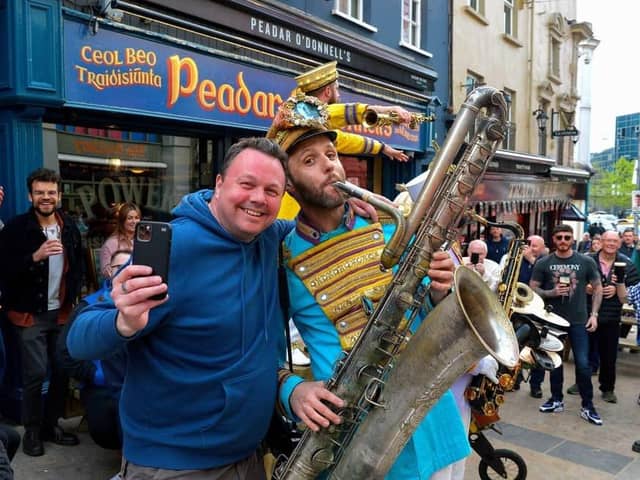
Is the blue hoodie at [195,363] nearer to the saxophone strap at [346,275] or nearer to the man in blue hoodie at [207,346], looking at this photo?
the man in blue hoodie at [207,346]

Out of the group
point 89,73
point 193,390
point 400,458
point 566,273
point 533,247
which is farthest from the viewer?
point 533,247

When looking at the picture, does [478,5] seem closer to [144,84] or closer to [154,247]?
[144,84]

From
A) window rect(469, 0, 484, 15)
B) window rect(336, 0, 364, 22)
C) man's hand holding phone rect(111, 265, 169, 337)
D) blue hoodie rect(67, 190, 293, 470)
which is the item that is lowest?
blue hoodie rect(67, 190, 293, 470)

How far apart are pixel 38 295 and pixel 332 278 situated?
341cm

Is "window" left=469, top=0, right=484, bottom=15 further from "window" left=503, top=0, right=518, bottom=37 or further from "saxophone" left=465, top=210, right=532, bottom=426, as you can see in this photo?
"saxophone" left=465, top=210, right=532, bottom=426

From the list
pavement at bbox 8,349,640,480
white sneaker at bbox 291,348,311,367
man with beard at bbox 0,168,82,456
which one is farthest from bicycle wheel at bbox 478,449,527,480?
man with beard at bbox 0,168,82,456

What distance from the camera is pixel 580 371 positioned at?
626cm

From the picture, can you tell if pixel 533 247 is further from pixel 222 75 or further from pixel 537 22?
pixel 537 22

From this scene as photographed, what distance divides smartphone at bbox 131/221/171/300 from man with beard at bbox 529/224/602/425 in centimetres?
584

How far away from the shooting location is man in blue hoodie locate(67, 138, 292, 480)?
1.74 metres

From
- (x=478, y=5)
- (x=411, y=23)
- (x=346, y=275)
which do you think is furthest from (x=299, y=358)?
(x=478, y=5)

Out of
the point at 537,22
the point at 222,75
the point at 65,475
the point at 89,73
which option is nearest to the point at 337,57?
the point at 222,75

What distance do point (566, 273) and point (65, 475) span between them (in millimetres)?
5472

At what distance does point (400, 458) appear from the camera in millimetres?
2014
